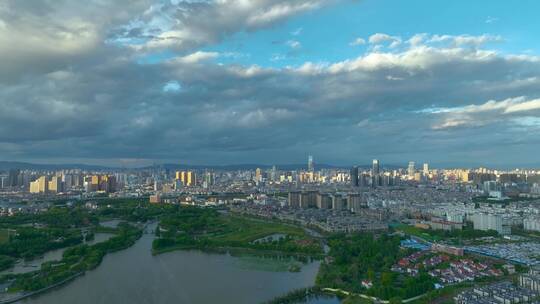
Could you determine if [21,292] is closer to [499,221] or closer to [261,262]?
[261,262]

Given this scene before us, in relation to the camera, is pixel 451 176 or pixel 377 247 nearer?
pixel 377 247

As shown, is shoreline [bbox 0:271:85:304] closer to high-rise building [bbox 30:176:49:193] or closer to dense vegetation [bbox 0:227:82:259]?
dense vegetation [bbox 0:227:82:259]

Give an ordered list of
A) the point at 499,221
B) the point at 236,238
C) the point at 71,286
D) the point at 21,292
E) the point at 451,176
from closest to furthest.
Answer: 1. the point at 21,292
2. the point at 71,286
3. the point at 236,238
4. the point at 499,221
5. the point at 451,176

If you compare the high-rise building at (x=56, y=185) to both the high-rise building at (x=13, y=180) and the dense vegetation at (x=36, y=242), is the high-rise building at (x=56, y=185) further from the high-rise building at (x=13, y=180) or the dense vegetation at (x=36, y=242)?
the dense vegetation at (x=36, y=242)

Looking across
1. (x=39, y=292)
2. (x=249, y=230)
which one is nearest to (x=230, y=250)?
(x=249, y=230)

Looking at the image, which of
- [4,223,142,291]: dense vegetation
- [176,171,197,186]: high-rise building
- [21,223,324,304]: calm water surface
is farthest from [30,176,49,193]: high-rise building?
[21,223,324,304]: calm water surface

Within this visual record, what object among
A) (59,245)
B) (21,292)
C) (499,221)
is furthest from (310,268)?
(499,221)

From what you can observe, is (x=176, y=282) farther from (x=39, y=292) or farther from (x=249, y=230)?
(x=249, y=230)
